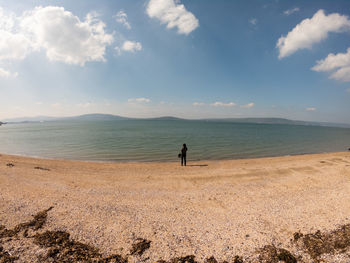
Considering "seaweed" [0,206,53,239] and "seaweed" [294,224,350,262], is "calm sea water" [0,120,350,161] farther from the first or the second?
"seaweed" [294,224,350,262]

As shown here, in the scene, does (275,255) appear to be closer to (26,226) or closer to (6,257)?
(6,257)

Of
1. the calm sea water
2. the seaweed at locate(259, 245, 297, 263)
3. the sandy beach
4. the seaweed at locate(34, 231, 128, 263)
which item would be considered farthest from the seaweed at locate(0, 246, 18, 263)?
the calm sea water

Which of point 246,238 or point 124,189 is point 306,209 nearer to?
point 246,238

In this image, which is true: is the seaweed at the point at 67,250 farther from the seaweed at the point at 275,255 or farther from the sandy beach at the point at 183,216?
the seaweed at the point at 275,255

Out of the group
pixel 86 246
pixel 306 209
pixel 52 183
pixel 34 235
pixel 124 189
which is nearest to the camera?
pixel 86 246

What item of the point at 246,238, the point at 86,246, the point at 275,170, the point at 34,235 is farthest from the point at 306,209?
→ the point at 34,235

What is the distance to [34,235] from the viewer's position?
5.73 meters

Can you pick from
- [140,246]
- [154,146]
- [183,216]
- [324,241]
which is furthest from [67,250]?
[154,146]

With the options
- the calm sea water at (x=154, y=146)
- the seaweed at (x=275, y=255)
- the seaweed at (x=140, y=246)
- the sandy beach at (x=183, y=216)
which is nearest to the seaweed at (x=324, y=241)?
the sandy beach at (x=183, y=216)

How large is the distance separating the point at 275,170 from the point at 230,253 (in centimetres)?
1253

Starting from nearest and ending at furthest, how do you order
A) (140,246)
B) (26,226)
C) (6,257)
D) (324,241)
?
(6,257), (140,246), (324,241), (26,226)

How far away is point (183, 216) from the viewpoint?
7.25 meters

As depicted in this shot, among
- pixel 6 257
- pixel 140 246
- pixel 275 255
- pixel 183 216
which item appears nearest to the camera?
pixel 6 257

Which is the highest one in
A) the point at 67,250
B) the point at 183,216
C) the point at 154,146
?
the point at 67,250
